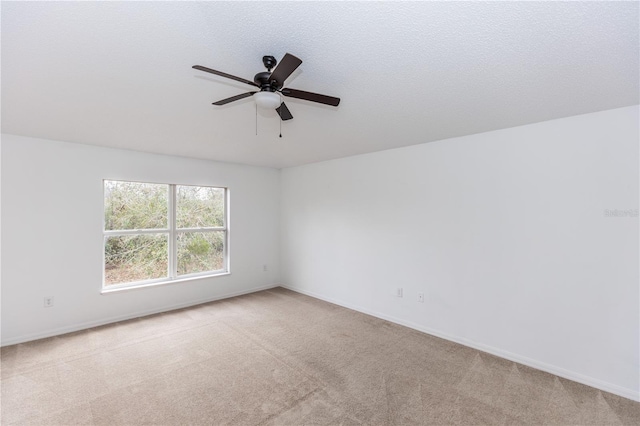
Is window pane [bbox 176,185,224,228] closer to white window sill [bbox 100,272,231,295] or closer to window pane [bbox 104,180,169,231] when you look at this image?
window pane [bbox 104,180,169,231]

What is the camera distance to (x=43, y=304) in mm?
3447

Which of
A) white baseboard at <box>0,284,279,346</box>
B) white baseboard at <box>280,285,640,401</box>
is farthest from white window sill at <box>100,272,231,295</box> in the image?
white baseboard at <box>280,285,640,401</box>

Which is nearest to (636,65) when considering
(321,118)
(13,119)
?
(321,118)

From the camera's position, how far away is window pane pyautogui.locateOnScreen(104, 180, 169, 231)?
3996 millimetres

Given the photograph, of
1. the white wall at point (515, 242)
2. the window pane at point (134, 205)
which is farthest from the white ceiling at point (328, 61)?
the window pane at point (134, 205)

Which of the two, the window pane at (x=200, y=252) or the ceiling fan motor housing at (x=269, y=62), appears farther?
the window pane at (x=200, y=252)

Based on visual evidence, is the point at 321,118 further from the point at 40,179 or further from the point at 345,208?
the point at 40,179

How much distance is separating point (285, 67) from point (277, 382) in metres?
2.43

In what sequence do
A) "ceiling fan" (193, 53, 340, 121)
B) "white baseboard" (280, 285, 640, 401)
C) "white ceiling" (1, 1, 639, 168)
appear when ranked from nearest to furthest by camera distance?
"white ceiling" (1, 1, 639, 168), "ceiling fan" (193, 53, 340, 121), "white baseboard" (280, 285, 640, 401)

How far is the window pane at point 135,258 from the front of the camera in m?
4.00

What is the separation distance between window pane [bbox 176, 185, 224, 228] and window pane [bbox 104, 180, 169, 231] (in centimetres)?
22

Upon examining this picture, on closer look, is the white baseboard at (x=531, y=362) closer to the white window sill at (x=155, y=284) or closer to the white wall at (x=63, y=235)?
the white window sill at (x=155, y=284)

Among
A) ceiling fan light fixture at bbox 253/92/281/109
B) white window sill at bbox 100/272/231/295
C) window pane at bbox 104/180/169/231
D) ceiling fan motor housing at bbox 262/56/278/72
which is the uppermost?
ceiling fan motor housing at bbox 262/56/278/72

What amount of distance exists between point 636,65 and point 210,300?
17.4 ft
